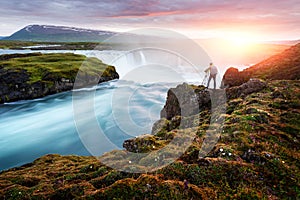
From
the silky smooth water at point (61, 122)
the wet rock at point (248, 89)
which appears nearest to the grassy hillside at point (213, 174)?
the wet rock at point (248, 89)

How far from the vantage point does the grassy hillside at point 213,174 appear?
23.4ft

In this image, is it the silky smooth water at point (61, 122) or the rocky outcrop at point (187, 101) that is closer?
the rocky outcrop at point (187, 101)

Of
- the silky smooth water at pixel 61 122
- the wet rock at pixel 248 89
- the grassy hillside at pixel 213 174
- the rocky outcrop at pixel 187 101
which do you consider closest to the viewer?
the grassy hillside at pixel 213 174

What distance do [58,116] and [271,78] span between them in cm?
3225

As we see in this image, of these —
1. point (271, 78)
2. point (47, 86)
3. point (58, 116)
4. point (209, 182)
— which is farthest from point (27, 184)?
point (47, 86)

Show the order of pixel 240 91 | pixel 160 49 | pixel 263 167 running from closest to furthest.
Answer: pixel 263 167 → pixel 160 49 → pixel 240 91

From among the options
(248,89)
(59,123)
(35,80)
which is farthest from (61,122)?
(248,89)

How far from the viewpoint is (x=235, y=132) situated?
34.1 ft

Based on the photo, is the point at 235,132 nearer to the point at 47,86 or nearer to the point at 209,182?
the point at 209,182

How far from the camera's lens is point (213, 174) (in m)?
7.83

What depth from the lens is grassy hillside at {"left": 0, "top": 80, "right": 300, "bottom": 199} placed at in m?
7.14

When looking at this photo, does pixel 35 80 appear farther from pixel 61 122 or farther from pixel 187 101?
pixel 187 101

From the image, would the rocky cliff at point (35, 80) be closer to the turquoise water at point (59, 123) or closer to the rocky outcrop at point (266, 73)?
the turquoise water at point (59, 123)

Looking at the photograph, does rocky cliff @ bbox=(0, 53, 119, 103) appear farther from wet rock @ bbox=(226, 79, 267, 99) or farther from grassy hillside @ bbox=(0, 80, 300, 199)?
wet rock @ bbox=(226, 79, 267, 99)
